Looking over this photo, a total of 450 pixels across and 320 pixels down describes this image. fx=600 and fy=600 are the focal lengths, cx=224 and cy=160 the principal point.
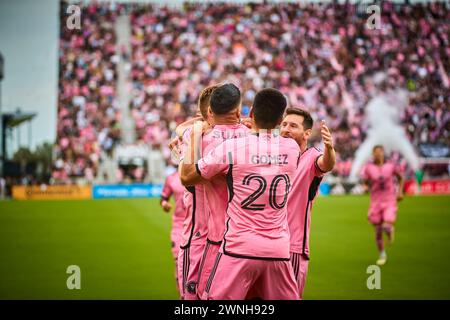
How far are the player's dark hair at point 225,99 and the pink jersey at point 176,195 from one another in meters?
4.35

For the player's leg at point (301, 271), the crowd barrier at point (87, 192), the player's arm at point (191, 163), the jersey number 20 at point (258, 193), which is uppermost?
the player's arm at point (191, 163)

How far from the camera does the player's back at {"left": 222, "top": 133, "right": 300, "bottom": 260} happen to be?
4.67 meters

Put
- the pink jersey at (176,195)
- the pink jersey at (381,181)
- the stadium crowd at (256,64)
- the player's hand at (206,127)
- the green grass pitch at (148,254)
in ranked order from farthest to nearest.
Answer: the stadium crowd at (256,64)
the pink jersey at (381,181)
the green grass pitch at (148,254)
the pink jersey at (176,195)
the player's hand at (206,127)

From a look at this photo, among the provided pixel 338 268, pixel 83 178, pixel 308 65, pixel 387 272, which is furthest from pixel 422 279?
pixel 308 65

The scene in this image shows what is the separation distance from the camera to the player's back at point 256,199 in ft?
15.3

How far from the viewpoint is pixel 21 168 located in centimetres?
3098

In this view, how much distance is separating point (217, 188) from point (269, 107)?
0.84 m

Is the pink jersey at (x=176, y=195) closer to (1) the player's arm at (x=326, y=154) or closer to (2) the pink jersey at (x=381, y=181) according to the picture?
(1) the player's arm at (x=326, y=154)

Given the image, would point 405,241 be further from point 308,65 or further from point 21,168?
point 308,65

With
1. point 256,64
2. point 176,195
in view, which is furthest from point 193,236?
point 256,64

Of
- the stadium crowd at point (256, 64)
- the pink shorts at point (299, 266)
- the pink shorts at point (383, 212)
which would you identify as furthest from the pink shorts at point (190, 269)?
the stadium crowd at point (256, 64)

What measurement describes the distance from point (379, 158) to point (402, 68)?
27325 millimetres

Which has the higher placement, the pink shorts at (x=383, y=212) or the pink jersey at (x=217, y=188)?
the pink jersey at (x=217, y=188)

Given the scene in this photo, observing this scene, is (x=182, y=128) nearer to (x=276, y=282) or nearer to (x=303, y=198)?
(x=303, y=198)
